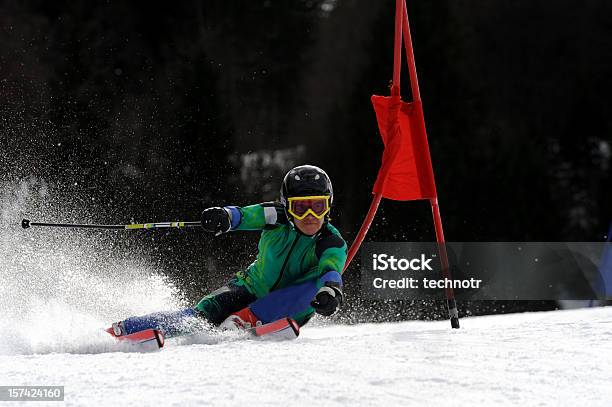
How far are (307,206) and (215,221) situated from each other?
0.62 m

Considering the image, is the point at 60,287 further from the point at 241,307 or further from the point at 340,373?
the point at 340,373

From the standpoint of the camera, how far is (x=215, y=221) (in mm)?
5672

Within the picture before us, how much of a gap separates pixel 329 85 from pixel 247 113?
6.77m

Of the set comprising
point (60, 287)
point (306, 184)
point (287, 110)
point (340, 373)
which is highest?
point (287, 110)

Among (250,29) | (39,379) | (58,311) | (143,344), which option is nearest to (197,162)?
(58,311)

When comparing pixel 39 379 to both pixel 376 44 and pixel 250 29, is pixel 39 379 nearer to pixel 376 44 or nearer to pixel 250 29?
pixel 376 44

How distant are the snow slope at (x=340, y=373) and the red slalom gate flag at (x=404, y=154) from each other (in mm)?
1846

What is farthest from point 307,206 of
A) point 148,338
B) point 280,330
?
point 148,338

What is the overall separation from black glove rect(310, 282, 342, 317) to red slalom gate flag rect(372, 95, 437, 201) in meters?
1.58

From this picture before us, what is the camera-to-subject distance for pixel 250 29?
3089cm

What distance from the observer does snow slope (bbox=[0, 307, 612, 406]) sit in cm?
355

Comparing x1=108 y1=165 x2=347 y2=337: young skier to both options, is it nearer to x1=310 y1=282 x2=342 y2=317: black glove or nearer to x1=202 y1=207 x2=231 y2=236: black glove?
x1=202 y1=207 x2=231 y2=236: black glove

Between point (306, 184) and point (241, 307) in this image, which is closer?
point (306, 184)

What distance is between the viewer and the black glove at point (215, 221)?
5664 millimetres
